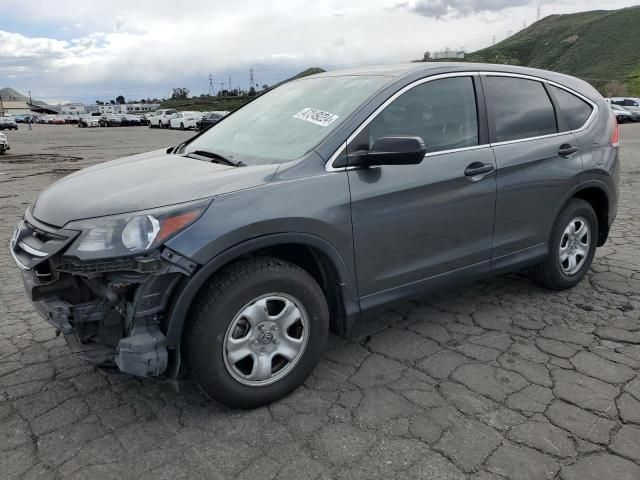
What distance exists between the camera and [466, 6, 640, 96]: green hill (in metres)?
71.0

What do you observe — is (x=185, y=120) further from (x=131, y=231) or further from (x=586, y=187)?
(x=131, y=231)

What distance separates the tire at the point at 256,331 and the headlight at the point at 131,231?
35 cm

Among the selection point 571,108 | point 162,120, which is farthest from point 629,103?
point 571,108

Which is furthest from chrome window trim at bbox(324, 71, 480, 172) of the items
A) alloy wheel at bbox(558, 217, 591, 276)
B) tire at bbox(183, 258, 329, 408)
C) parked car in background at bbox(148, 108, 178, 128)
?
parked car in background at bbox(148, 108, 178, 128)

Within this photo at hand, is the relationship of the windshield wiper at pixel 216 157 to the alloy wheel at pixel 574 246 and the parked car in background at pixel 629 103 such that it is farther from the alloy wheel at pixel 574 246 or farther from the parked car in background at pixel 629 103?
the parked car in background at pixel 629 103

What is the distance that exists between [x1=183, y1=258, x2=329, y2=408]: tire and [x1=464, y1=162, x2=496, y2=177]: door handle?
132cm

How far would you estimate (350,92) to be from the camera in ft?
11.2

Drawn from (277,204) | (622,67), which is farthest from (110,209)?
(622,67)

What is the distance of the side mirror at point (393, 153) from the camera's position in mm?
2887

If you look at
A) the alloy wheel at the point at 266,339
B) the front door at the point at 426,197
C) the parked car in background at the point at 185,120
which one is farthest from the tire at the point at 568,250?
the parked car in background at the point at 185,120

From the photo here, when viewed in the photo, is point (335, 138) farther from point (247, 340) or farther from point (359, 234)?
point (247, 340)

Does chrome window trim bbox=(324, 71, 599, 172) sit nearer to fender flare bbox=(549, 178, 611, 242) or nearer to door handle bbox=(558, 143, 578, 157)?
door handle bbox=(558, 143, 578, 157)

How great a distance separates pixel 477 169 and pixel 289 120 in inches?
49.7

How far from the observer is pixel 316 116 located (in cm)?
331
